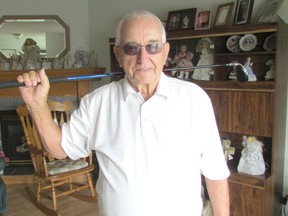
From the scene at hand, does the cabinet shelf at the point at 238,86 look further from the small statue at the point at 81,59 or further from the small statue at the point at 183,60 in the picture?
the small statue at the point at 81,59

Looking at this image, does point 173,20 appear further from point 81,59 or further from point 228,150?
point 81,59

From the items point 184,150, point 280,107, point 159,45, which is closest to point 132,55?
point 159,45

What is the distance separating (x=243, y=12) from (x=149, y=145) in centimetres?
178

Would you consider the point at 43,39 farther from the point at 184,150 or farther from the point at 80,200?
the point at 184,150

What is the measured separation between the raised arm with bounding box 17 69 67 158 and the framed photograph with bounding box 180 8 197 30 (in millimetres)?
1913

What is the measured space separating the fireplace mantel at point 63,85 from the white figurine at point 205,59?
1.52 metres

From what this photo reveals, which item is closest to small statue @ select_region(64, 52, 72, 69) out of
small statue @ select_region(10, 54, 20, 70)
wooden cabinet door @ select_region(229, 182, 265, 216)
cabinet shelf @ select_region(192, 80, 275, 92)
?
small statue @ select_region(10, 54, 20, 70)

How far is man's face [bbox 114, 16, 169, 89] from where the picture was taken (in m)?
1.05

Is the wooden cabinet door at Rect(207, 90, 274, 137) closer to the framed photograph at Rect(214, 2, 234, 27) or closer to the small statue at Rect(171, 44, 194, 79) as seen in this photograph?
the small statue at Rect(171, 44, 194, 79)

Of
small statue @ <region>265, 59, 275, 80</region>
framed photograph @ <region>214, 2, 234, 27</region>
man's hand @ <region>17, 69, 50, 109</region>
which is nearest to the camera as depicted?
man's hand @ <region>17, 69, 50, 109</region>

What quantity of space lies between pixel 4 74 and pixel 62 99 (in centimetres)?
72

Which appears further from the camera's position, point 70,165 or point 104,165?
point 70,165

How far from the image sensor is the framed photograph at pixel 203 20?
8.63 feet

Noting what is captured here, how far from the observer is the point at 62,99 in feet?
12.4
